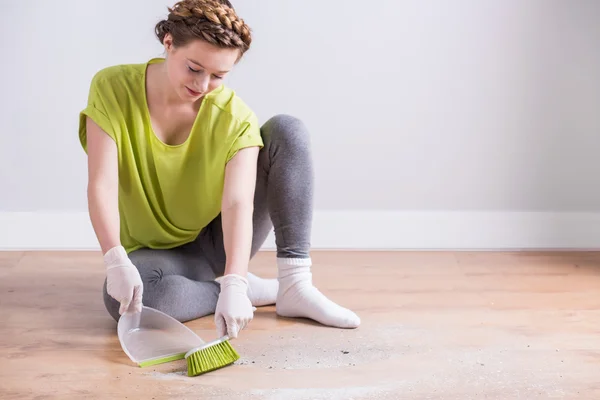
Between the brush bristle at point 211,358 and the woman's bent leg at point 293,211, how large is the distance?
0.89 ft

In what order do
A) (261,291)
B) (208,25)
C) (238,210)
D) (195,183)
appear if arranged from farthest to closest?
(261,291)
(195,183)
(238,210)
(208,25)

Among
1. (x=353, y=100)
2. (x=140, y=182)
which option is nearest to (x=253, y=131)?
(x=140, y=182)

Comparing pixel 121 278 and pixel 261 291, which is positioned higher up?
pixel 121 278

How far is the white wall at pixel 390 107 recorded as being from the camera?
222 centimetres

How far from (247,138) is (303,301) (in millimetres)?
345

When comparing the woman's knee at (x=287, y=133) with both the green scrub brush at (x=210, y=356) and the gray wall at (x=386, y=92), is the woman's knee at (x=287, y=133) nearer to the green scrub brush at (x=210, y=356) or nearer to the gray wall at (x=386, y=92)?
the green scrub brush at (x=210, y=356)

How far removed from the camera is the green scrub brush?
141 centimetres

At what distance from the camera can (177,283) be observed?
1658mm

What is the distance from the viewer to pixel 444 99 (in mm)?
2309

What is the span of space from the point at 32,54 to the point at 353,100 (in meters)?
0.84

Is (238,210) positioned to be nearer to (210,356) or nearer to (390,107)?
(210,356)

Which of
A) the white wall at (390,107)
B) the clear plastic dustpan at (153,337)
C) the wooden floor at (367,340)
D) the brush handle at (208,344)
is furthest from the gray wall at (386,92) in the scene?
the brush handle at (208,344)

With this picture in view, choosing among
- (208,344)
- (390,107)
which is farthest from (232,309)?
(390,107)

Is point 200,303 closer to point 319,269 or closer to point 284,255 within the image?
point 284,255
